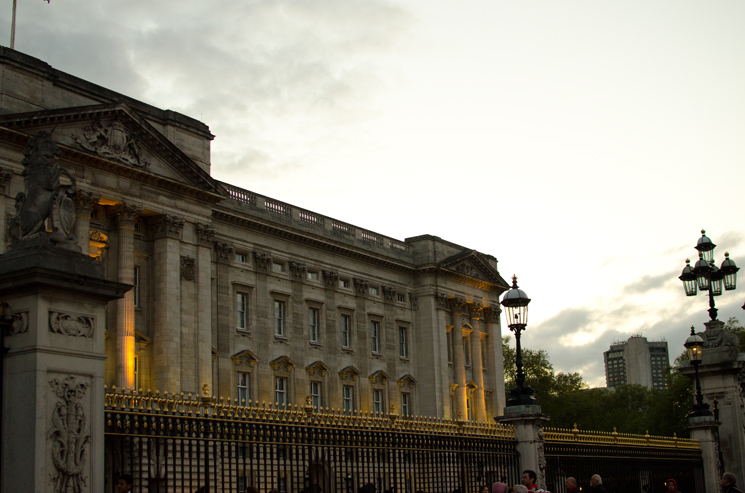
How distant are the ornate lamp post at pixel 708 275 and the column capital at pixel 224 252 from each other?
2756cm

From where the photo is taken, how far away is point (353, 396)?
57.6 metres

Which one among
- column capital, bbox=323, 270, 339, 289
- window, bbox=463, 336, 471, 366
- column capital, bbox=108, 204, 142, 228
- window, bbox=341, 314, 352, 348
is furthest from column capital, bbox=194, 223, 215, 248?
window, bbox=463, 336, 471, 366

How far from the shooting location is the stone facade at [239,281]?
132 feet

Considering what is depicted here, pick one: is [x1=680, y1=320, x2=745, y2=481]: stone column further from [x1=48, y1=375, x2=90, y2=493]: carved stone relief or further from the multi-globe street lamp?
[x1=48, y1=375, x2=90, y2=493]: carved stone relief

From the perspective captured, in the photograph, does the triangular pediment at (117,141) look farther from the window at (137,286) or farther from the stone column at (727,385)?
the stone column at (727,385)

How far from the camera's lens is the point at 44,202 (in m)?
10.8

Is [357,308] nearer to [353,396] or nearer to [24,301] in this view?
[353,396]

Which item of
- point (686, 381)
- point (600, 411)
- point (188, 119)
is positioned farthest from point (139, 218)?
point (600, 411)

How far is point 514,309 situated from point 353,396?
1504 inches

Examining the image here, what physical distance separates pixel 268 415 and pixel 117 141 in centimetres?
2954

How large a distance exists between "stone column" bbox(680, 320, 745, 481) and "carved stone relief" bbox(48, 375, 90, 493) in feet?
63.0

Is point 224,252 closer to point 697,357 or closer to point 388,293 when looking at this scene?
point 388,293

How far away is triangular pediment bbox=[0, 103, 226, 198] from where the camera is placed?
37875 millimetres

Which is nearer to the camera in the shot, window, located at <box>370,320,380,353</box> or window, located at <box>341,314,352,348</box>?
window, located at <box>341,314,352,348</box>
